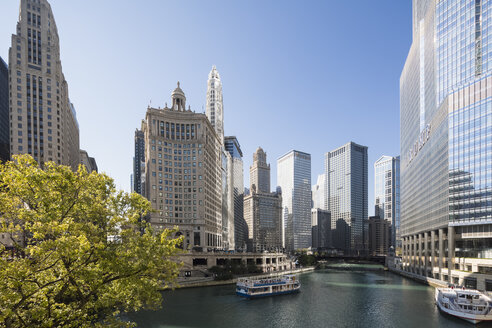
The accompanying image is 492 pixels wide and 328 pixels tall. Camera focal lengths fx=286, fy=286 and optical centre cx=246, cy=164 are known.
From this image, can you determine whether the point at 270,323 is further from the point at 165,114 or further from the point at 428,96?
the point at 428,96

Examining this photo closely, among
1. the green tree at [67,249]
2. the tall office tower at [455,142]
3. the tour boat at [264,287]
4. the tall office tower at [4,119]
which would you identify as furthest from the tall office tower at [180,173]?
the green tree at [67,249]

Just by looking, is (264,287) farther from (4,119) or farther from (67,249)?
(4,119)

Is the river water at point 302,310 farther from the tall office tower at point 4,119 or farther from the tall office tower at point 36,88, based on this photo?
the tall office tower at point 4,119

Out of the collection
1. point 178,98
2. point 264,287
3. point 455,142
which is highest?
point 178,98

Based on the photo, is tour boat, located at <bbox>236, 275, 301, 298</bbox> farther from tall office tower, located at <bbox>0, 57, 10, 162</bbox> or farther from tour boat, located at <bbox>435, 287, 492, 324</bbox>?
tall office tower, located at <bbox>0, 57, 10, 162</bbox>

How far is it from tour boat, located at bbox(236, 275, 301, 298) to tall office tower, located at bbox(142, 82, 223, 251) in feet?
178

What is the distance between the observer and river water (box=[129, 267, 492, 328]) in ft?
204

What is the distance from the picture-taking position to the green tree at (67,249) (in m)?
17.0

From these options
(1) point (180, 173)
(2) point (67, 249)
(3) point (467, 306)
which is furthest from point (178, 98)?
(2) point (67, 249)

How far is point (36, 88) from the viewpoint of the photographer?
142125 millimetres

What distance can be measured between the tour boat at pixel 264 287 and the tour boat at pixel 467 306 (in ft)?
144

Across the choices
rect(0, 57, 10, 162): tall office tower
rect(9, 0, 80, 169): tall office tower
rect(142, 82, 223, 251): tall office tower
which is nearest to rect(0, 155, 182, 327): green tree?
rect(142, 82, 223, 251): tall office tower

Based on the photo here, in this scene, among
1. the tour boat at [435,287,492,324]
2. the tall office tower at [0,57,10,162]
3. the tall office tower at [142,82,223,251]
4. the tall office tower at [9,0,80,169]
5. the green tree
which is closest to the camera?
the green tree

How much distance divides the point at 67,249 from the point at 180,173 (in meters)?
135
